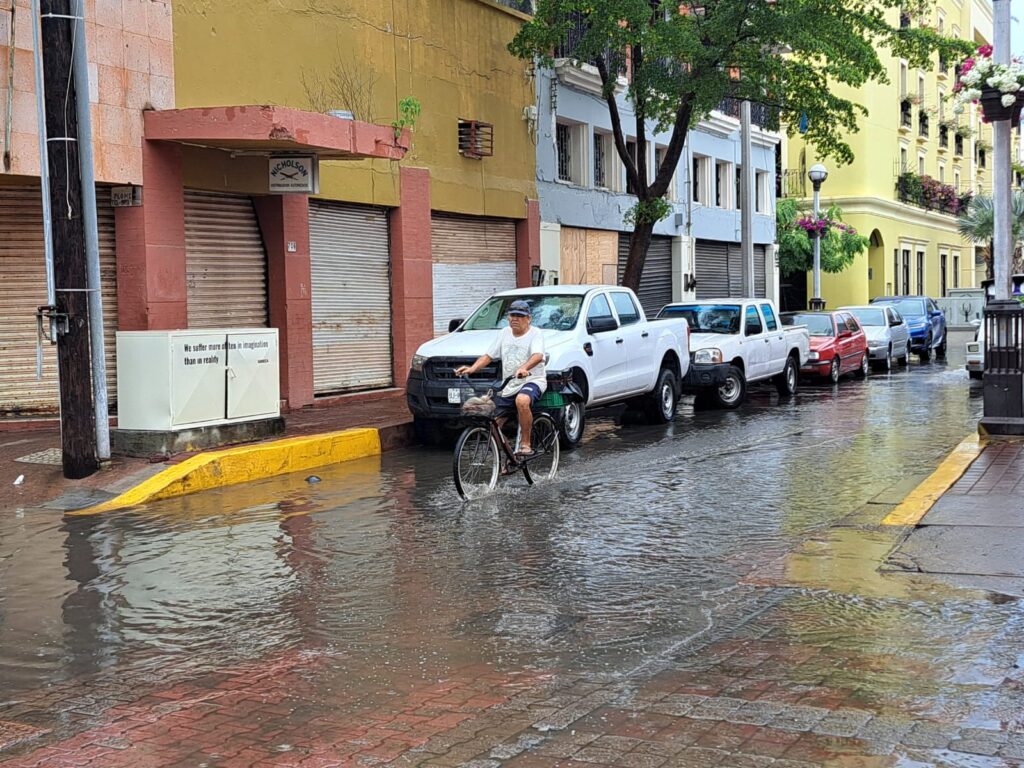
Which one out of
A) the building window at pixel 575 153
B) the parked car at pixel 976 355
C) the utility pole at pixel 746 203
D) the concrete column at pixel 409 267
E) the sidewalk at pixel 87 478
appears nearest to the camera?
the sidewalk at pixel 87 478

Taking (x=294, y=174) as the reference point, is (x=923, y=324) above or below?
below

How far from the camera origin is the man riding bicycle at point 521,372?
11133 mm

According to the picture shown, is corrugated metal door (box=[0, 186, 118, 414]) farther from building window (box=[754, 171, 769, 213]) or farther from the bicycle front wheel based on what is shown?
building window (box=[754, 171, 769, 213])

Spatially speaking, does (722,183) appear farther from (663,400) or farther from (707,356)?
(663,400)

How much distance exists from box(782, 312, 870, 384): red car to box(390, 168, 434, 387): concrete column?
7870mm

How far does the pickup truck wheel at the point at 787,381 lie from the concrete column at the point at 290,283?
881cm

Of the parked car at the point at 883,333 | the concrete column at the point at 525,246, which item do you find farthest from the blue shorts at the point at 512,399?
the parked car at the point at 883,333

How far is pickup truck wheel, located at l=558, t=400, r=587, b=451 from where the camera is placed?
14258mm

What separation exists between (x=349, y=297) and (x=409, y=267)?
4.77 feet

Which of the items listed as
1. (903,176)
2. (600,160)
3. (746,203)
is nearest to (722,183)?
(746,203)

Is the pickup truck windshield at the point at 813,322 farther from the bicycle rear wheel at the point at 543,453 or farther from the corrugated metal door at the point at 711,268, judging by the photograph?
the bicycle rear wheel at the point at 543,453

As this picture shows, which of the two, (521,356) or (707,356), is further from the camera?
(707,356)

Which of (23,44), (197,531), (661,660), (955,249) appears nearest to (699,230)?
(23,44)

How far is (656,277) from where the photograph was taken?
31453 millimetres
